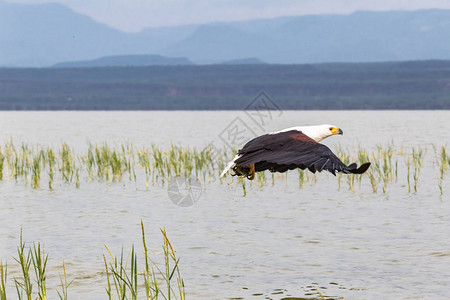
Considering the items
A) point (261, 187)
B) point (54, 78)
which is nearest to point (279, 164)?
point (261, 187)

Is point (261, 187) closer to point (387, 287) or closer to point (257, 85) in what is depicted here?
point (387, 287)

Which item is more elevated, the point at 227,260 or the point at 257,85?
the point at 257,85

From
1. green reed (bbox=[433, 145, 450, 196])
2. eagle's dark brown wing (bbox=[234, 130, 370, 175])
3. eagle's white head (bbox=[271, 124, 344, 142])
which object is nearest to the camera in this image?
eagle's dark brown wing (bbox=[234, 130, 370, 175])

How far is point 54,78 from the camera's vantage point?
153250 mm

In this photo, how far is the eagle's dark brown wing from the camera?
367 inches

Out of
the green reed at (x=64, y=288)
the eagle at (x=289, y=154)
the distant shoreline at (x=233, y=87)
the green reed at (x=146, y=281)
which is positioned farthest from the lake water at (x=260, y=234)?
the distant shoreline at (x=233, y=87)

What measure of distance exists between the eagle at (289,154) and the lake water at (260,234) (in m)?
1.39

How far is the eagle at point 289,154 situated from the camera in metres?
9.38

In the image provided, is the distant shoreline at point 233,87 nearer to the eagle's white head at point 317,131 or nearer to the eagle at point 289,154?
the eagle's white head at point 317,131

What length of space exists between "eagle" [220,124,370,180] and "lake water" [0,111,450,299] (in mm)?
1387

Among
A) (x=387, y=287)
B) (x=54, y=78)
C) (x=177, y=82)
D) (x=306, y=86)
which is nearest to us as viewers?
(x=387, y=287)

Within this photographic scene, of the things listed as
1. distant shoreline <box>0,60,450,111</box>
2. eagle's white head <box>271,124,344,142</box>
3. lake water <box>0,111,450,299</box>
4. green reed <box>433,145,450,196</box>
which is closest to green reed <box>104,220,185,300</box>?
lake water <box>0,111,450,299</box>

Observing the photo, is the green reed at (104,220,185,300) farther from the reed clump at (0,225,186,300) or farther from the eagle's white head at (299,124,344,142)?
the eagle's white head at (299,124,344,142)

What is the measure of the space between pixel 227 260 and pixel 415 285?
107 inches
